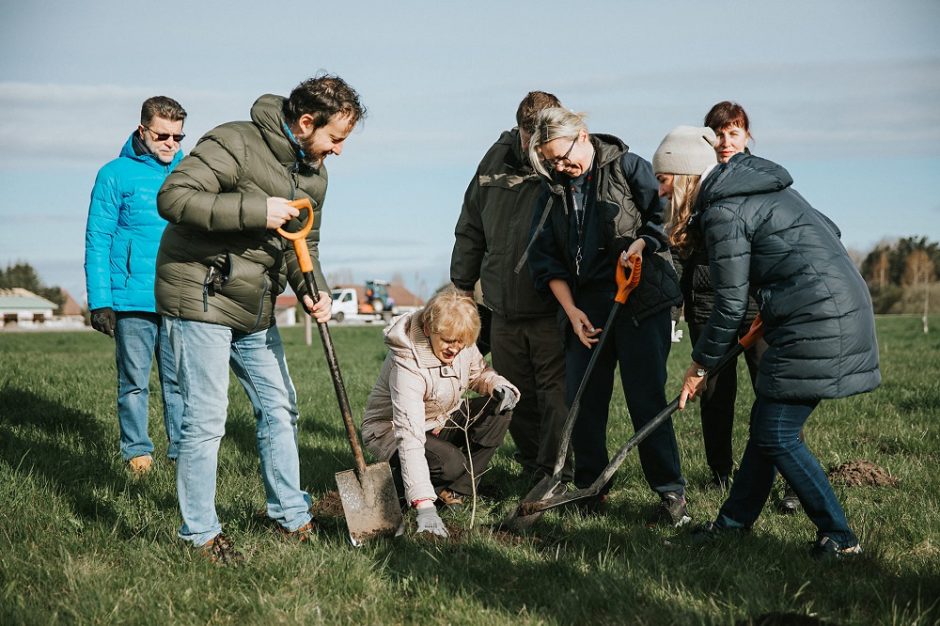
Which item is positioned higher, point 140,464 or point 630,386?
point 630,386

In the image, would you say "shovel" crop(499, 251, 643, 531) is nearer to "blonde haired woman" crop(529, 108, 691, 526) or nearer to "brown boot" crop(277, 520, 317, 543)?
"blonde haired woman" crop(529, 108, 691, 526)

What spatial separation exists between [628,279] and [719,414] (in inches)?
52.8

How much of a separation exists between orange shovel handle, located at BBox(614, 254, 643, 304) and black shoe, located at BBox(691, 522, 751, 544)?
1.14 m

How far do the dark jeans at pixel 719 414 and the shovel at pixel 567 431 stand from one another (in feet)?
3.04

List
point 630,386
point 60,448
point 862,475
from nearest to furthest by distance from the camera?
point 630,386 < point 862,475 < point 60,448

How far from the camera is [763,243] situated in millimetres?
3678

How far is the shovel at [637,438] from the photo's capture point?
393 centimetres

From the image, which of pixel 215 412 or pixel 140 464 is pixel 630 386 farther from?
pixel 140 464

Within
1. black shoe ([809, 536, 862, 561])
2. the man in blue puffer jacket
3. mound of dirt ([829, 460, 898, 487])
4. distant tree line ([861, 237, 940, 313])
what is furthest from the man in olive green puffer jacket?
distant tree line ([861, 237, 940, 313])

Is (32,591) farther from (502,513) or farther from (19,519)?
(502,513)

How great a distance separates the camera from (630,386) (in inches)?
182

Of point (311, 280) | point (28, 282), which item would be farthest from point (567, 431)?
point (28, 282)

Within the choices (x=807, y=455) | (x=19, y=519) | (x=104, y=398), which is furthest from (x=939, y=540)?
(x=104, y=398)

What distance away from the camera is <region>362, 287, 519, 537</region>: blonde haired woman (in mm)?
4488
